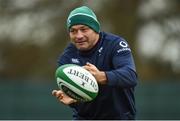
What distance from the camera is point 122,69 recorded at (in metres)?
7.52

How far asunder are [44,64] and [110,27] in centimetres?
249

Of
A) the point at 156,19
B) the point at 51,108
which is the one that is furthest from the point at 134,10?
the point at 51,108

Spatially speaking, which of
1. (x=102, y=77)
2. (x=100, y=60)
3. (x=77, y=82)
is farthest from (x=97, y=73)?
(x=100, y=60)

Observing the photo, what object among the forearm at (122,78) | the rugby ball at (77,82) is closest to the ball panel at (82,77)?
the rugby ball at (77,82)

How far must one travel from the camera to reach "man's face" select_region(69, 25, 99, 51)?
7.82 m

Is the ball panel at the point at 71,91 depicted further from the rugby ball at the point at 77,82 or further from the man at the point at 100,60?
the man at the point at 100,60

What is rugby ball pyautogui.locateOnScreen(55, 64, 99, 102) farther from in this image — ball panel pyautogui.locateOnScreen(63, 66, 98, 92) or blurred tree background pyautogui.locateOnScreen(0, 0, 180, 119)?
blurred tree background pyautogui.locateOnScreen(0, 0, 180, 119)

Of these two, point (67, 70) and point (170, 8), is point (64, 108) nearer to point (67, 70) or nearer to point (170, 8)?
point (170, 8)

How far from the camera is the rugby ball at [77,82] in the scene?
24.0 ft

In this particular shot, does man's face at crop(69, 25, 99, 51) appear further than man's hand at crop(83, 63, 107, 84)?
Yes

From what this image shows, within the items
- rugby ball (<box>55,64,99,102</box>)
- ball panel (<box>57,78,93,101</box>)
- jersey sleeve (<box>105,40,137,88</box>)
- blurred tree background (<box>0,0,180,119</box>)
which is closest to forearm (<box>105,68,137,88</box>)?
jersey sleeve (<box>105,40,137,88</box>)

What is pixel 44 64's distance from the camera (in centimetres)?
2280

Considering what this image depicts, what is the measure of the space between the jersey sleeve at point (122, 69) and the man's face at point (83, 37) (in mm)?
254

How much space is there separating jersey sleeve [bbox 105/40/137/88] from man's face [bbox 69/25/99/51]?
254 millimetres
